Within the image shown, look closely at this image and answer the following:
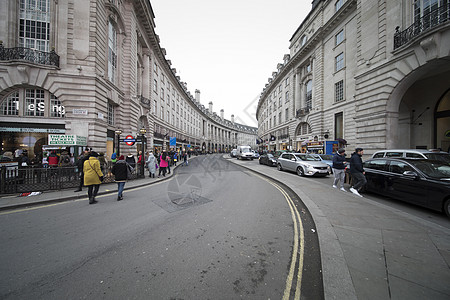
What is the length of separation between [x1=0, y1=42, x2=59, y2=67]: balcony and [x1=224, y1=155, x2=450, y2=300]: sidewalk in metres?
18.3

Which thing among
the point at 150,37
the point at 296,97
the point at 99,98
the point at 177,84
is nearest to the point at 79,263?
the point at 99,98

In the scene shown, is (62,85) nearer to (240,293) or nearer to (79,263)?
(79,263)

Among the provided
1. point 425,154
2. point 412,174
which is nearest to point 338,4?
point 425,154

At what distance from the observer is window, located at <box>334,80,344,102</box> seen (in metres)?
19.7

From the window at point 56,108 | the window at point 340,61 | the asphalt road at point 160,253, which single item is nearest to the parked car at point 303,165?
the asphalt road at point 160,253

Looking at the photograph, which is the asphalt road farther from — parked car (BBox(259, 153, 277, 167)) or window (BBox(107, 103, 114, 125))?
window (BBox(107, 103, 114, 125))

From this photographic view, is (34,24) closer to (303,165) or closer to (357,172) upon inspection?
(303,165)

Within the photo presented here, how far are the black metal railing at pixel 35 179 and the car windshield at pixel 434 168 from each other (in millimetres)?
13339

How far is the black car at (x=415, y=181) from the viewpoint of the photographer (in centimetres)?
444

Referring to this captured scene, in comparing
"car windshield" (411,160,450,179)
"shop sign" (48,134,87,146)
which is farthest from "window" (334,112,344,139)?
"shop sign" (48,134,87,146)

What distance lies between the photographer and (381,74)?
1248 centimetres

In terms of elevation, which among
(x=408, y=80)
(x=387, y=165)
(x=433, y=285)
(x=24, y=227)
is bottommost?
(x=24, y=227)

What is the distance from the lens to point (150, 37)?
2275 centimetres

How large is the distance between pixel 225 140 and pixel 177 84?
53.4m
